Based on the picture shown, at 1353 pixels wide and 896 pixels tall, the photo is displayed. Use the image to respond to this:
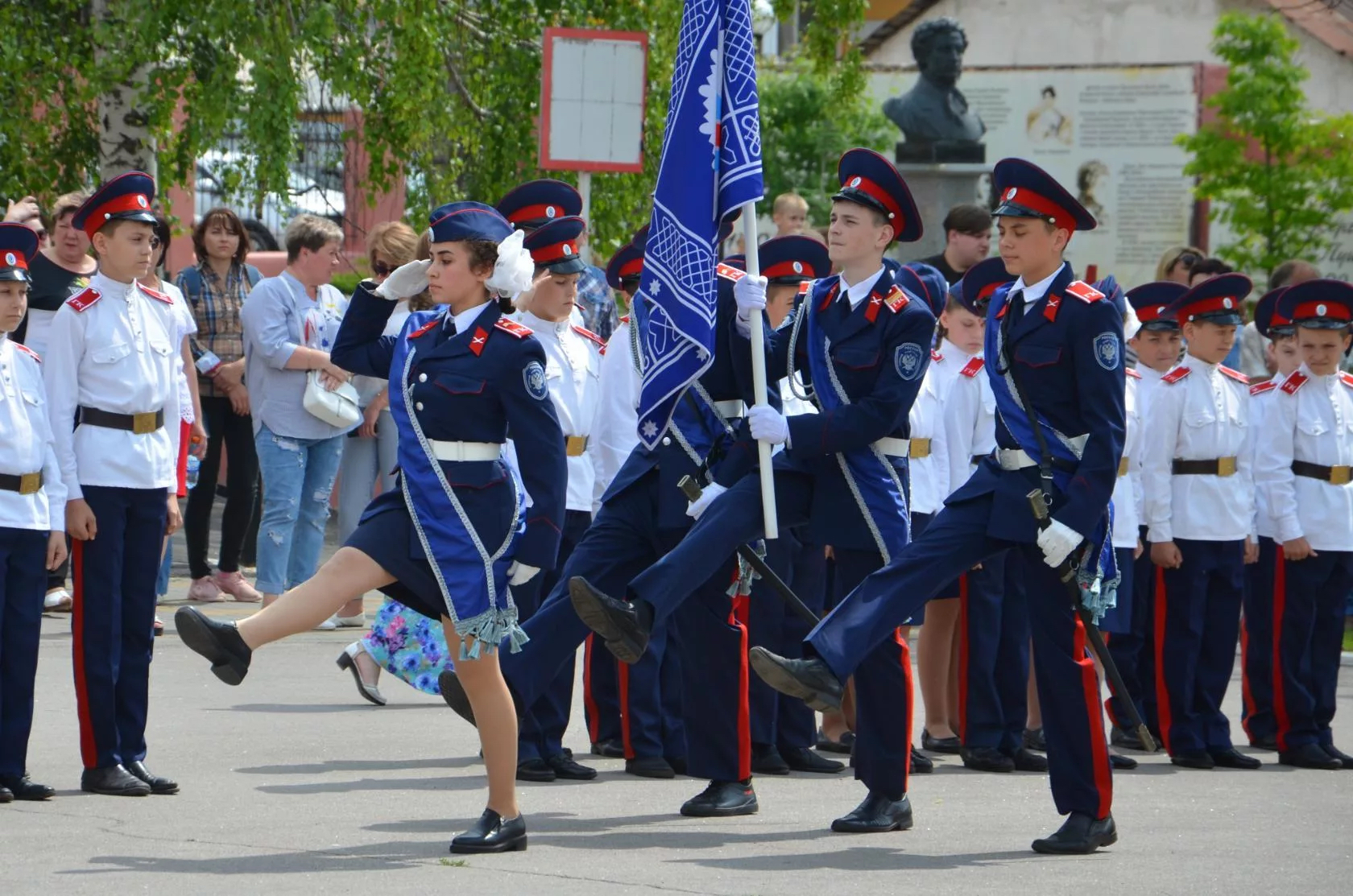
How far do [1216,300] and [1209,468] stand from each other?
2.35 ft

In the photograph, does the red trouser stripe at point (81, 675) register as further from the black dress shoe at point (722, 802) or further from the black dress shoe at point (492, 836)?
the black dress shoe at point (722, 802)

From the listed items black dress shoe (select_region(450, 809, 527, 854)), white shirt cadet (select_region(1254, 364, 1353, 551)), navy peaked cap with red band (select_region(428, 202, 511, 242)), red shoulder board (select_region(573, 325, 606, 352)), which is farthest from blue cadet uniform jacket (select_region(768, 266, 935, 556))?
white shirt cadet (select_region(1254, 364, 1353, 551))

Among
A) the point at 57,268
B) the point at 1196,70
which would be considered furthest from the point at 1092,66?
the point at 57,268

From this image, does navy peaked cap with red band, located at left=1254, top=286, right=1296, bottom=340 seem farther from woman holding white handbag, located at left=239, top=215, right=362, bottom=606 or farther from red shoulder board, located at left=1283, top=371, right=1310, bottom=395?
woman holding white handbag, located at left=239, top=215, right=362, bottom=606

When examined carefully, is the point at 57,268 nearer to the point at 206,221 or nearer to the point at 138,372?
the point at 206,221

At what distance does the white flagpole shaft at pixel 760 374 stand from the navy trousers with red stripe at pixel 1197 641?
273 cm

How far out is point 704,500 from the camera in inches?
298

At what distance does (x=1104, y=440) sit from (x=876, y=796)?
141 centimetres

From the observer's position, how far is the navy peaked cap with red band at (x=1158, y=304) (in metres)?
10.0

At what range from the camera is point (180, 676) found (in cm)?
1095

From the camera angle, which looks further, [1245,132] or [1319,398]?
[1245,132]

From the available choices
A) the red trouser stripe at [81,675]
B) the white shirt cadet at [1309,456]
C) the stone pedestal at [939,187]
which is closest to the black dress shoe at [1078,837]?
the white shirt cadet at [1309,456]

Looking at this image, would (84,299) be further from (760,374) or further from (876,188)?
(876,188)

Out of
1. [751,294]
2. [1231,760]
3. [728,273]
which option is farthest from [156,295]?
[1231,760]
